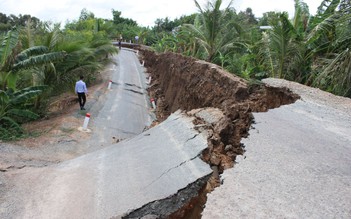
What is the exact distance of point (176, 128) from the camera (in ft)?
25.2

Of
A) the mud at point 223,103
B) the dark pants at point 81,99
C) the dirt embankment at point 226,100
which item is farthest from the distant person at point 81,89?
the mud at point 223,103

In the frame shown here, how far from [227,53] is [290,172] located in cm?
1404

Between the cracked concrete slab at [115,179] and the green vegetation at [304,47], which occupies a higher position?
the green vegetation at [304,47]

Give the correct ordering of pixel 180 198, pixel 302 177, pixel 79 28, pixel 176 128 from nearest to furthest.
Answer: pixel 302 177 → pixel 180 198 → pixel 176 128 → pixel 79 28

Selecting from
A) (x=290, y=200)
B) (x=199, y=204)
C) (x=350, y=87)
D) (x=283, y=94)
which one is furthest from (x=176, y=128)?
(x=350, y=87)

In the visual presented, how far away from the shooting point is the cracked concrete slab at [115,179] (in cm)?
516

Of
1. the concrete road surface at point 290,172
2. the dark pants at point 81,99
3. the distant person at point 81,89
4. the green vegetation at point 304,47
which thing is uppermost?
the green vegetation at point 304,47

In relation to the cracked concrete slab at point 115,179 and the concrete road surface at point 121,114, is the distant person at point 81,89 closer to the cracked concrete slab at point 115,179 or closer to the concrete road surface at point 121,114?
the concrete road surface at point 121,114

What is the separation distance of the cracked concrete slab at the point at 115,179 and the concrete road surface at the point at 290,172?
83cm

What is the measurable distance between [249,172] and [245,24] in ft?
49.9

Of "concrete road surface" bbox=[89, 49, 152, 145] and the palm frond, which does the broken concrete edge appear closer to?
"concrete road surface" bbox=[89, 49, 152, 145]

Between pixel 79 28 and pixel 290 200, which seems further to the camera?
pixel 79 28

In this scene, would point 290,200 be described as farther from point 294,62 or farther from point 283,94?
point 294,62

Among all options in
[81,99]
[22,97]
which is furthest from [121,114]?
[22,97]
